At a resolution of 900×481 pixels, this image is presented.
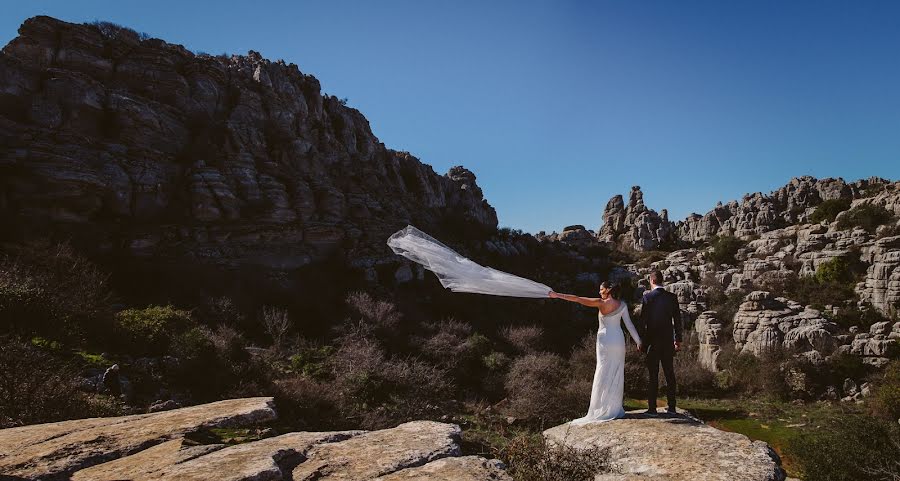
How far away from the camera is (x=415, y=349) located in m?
25.9

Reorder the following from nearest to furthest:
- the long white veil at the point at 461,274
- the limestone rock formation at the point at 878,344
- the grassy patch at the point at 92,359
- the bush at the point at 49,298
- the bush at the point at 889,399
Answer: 1. the long white veil at the point at 461,274
2. the grassy patch at the point at 92,359
3. the bush at the point at 49,298
4. the bush at the point at 889,399
5. the limestone rock formation at the point at 878,344

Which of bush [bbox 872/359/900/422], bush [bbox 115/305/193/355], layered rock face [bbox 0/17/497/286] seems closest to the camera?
bush [bbox 115/305/193/355]

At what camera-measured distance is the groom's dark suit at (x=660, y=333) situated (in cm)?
677

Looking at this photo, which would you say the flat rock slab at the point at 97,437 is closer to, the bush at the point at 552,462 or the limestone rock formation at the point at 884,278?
the bush at the point at 552,462

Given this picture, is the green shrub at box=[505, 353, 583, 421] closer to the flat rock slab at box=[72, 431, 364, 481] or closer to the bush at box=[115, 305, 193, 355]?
the flat rock slab at box=[72, 431, 364, 481]

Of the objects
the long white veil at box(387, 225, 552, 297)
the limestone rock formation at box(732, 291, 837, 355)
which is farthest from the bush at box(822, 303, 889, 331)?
the long white veil at box(387, 225, 552, 297)

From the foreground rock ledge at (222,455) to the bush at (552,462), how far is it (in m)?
0.61

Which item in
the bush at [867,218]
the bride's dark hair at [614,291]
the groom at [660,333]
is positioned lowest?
the groom at [660,333]

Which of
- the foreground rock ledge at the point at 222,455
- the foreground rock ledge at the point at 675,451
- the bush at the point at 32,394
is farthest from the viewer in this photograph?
the bush at the point at 32,394

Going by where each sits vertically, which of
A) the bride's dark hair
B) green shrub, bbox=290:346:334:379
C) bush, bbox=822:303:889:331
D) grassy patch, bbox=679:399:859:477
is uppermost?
bush, bbox=822:303:889:331

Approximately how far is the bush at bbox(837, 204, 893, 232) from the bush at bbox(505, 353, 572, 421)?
33.0 metres

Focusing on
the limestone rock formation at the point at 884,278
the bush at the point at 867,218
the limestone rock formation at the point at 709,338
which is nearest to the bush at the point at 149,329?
the limestone rock formation at the point at 709,338

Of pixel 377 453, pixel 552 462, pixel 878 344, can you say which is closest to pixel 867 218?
pixel 878 344

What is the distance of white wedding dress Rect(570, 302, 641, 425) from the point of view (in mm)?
6645
